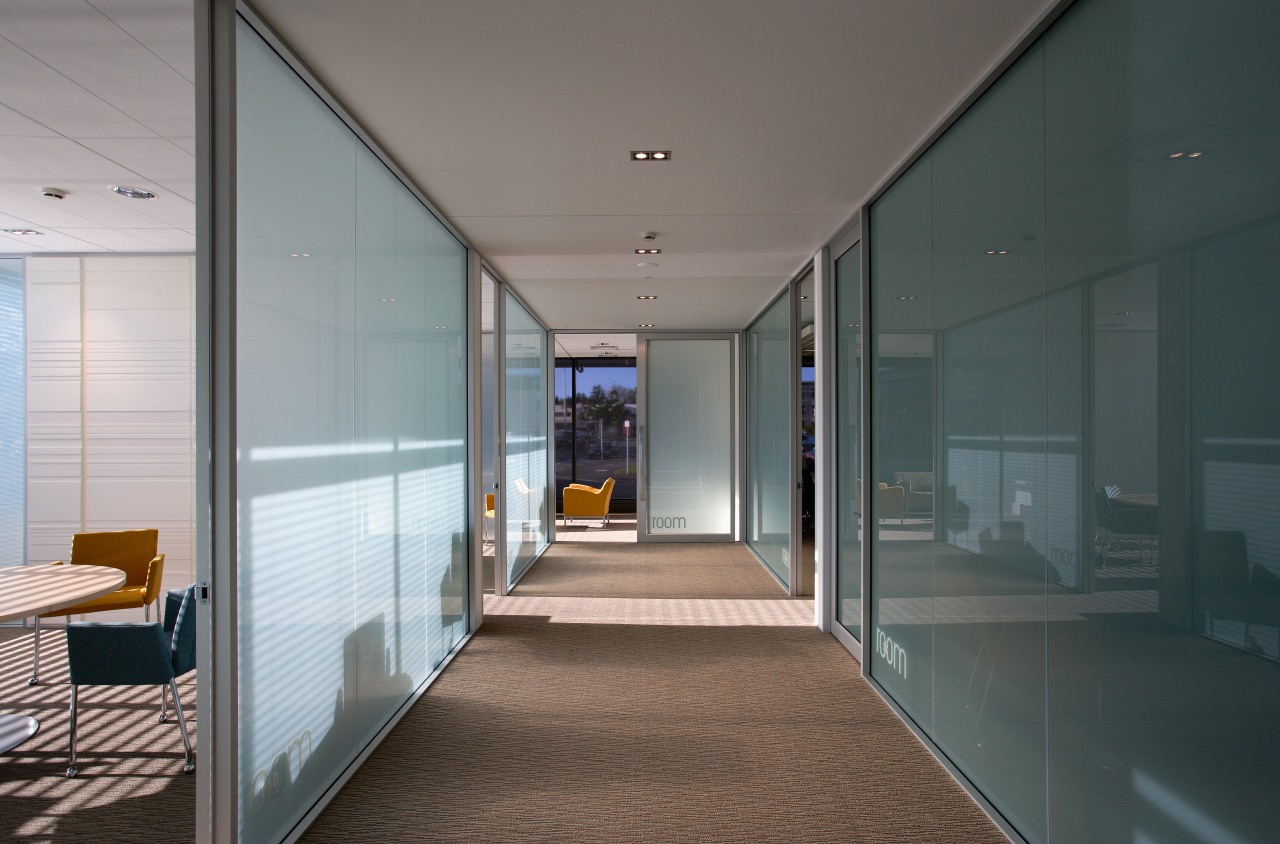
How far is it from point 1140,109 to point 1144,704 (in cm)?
161

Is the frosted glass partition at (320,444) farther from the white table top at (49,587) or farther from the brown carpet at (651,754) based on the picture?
the white table top at (49,587)

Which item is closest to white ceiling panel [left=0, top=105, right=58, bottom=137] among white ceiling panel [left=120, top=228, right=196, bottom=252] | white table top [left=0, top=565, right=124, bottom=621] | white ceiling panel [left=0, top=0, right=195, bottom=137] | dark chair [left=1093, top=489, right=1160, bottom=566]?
white ceiling panel [left=0, top=0, right=195, bottom=137]

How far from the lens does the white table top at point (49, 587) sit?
147 inches

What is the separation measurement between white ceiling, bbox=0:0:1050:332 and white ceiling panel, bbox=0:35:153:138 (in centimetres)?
1

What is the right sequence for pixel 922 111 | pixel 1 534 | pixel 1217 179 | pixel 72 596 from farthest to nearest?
pixel 1 534
pixel 72 596
pixel 922 111
pixel 1217 179

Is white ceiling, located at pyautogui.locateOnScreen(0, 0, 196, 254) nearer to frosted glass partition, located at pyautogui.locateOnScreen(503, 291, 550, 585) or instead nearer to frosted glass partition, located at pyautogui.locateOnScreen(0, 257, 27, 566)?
frosted glass partition, located at pyautogui.locateOnScreen(0, 257, 27, 566)

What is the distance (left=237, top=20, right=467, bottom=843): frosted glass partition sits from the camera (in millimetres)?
2689

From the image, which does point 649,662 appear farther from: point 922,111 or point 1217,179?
point 1217,179

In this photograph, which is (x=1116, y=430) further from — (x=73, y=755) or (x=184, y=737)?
(x=73, y=755)

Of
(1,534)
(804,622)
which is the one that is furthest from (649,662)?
(1,534)

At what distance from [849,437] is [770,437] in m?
3.34

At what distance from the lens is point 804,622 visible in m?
6.48

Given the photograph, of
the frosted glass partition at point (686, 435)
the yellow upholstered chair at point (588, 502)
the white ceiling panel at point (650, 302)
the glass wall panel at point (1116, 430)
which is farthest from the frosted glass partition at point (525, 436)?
the glass wall panel at point (1116, 430)

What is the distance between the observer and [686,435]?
11.2 meters
